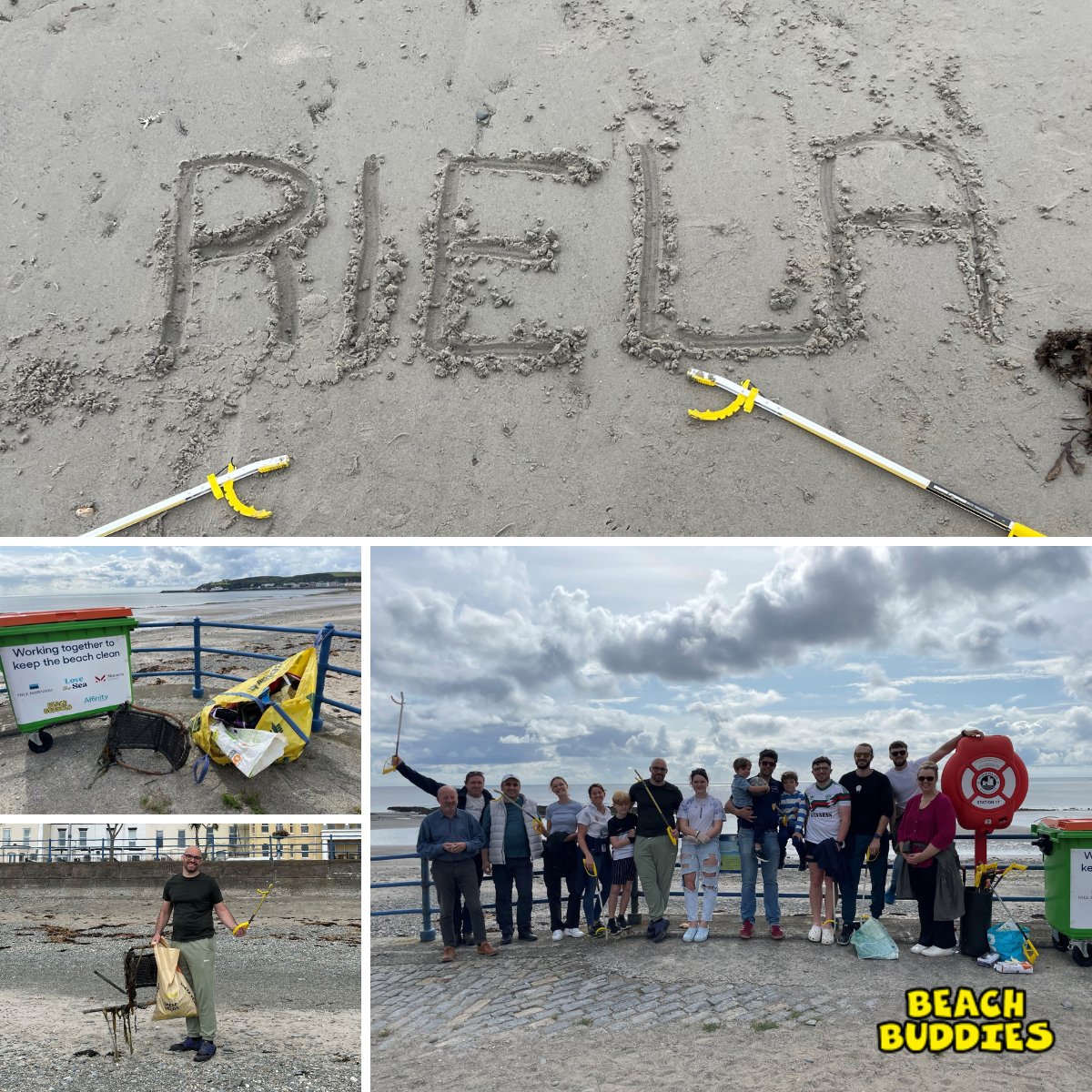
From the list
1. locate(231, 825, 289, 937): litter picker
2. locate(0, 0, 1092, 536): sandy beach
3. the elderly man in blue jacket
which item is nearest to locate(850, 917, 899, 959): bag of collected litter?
the elderly man in blue jacket

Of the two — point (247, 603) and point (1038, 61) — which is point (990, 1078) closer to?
point (247, 603)

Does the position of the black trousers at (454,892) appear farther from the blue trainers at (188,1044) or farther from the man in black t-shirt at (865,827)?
the man in black t-shirt at (865,827)

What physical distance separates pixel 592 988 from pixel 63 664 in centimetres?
323

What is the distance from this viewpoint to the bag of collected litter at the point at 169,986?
4.34 metres

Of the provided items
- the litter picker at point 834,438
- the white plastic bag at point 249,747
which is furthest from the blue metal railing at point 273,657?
the litter picker at point 834,438

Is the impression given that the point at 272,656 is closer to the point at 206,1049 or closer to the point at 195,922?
the point at 195,922

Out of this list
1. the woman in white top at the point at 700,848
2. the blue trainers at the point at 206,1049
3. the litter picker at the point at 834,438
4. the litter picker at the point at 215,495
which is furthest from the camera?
the litter picker at the point at 215,495

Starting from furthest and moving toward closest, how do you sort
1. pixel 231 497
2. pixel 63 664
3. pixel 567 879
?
pixel 231 497
pixel 567 879
pixel 63 664

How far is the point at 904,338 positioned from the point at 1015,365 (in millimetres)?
730

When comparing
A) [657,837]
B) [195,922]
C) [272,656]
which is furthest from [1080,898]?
[272,656]

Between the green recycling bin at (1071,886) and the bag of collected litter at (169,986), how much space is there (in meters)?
4.40

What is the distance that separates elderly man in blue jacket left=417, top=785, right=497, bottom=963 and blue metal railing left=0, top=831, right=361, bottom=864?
2837 mm

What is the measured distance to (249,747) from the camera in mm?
4629

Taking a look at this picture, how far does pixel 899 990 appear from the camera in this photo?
14.0 ft
